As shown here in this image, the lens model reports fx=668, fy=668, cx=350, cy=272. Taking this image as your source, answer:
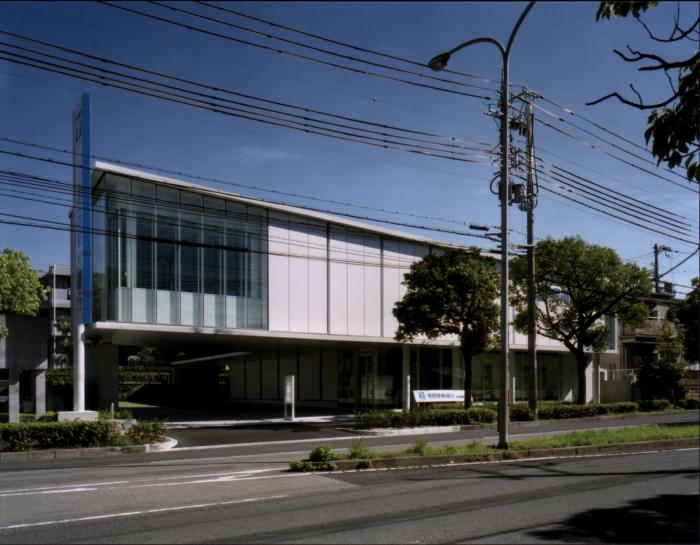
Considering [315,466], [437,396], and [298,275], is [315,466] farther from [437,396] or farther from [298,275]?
[437,396]

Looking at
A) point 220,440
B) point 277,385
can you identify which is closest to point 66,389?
point 277,385

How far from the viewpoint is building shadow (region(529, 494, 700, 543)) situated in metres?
7.84

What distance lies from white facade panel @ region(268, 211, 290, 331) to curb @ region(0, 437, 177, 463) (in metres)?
9.77

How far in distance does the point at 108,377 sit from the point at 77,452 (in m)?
10.0

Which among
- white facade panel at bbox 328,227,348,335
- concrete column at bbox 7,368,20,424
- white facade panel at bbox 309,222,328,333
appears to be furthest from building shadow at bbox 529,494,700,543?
concrete column at bbox 7,368,20,424

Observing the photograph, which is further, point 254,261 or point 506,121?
point 254,261

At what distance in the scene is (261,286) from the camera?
27609mm

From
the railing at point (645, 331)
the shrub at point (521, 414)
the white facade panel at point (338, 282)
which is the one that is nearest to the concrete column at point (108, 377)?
the white facade panel at point (338, 282)

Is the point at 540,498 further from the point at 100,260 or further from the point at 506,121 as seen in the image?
the point at 100,260

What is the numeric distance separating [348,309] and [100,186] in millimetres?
11821

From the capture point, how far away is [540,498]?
10.4 m

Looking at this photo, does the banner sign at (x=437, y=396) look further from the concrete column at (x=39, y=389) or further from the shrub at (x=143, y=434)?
the concrete column at (x=39, y=389)

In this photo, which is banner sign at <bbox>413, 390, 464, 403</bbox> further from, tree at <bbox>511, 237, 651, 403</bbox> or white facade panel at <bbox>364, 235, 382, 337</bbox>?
tree at <bbox>511, 237, 651, 403</bbox>

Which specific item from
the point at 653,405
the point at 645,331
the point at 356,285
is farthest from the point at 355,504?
the point at 645,331
